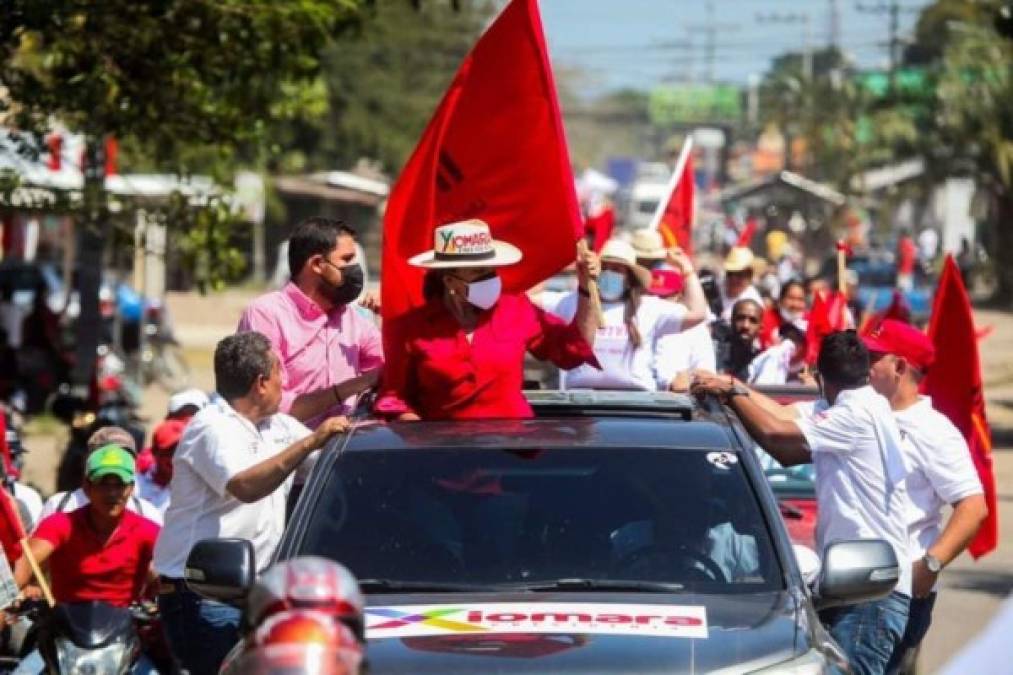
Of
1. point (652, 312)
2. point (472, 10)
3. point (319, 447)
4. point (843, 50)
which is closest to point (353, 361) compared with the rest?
point (319, 447)

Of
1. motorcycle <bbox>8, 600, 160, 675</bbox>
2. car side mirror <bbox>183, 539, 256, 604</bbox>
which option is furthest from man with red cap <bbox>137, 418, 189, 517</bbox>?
car side mirror <bbox>183, 539, 256, 604</bbox>

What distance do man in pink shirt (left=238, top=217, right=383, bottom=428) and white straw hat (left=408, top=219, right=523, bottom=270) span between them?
2.94ft

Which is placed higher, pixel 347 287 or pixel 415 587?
pixel 347 287

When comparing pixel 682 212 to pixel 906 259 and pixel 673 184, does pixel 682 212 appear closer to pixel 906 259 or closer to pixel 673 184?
pixel 673 184

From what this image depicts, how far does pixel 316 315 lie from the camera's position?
904cm

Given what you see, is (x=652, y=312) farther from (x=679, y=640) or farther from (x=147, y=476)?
(x=679, y=640)

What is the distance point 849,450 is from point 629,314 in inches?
146

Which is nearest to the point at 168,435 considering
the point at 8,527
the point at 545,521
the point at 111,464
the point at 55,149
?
the point at 8,527

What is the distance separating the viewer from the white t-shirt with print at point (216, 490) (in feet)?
24.6

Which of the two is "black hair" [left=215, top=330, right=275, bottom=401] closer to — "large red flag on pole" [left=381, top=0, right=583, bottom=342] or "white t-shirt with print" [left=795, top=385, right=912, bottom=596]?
"large red flag on pole" [left=381, top=0, right=583, bottom=342]

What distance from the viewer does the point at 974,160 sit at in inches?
2255

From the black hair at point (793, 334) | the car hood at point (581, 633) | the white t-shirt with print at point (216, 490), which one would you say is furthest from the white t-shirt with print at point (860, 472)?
the black hair at point (793, 334)

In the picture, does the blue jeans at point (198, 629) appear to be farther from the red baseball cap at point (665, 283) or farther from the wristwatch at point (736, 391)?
the red baseball cap at point (665, 283)

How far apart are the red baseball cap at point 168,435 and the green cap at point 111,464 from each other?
5.02ft
